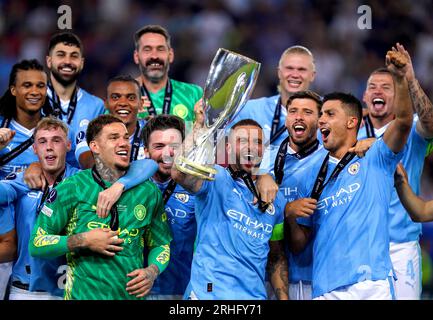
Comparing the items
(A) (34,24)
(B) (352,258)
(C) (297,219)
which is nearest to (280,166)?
(C) (297,219)

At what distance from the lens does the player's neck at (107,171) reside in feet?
19.6

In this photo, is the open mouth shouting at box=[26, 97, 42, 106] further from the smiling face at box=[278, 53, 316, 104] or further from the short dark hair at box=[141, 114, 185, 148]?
the smiling face at box=[278, 53, 316, 104]

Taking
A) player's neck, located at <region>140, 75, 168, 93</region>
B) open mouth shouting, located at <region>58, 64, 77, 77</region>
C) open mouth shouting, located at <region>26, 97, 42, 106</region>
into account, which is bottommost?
open mouth shouting, located at <region>26, 97, 42, 106</region>

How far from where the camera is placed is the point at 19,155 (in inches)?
272

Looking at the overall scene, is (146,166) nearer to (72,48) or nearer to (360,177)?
(360,177)

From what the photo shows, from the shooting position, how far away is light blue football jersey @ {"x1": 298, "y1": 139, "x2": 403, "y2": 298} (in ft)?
19.4

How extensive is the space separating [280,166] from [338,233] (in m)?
0.81

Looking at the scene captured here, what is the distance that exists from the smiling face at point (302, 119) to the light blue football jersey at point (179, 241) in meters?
0.79

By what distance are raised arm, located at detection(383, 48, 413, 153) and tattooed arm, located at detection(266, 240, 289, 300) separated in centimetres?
101

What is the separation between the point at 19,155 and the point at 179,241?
1.32 m

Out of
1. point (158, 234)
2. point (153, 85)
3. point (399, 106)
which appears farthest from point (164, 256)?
point (153, 85)

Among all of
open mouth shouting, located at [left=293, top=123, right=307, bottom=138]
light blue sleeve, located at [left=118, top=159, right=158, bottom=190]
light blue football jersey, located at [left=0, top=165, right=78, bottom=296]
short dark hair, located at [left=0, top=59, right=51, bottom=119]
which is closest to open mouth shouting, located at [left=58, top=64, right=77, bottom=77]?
short dark hair, located at [left=0, top=59, right=51, bottom=119]

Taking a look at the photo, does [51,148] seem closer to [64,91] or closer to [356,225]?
[64,91]

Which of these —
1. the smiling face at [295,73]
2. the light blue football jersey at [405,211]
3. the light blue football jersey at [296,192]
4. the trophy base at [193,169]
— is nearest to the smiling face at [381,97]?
the light blue football jersey at [405,211]
